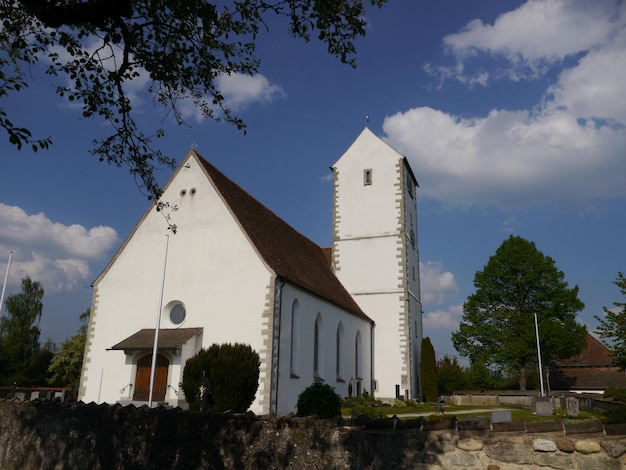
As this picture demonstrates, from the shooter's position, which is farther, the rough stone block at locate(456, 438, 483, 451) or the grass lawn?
the grass lawn

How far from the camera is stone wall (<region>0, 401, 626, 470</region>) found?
210 inches

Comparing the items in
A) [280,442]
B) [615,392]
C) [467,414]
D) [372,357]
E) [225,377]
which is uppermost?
[372,357]

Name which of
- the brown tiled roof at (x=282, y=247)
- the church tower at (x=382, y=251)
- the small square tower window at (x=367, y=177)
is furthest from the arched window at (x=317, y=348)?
the small square tower window at (x=367, y=177)

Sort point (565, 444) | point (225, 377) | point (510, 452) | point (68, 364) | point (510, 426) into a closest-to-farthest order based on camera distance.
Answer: point (565, 444) → point (510, 452) → point (510, 426) → point (225, 377) → point (68, 364)

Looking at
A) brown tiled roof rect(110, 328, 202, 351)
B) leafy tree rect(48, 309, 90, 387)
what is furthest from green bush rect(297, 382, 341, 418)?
leafy tree rect(48, 309, 90, 387)

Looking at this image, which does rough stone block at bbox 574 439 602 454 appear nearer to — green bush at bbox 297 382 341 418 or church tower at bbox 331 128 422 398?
green bush at bbox 297 382 341 418

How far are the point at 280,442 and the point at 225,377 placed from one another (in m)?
10.5

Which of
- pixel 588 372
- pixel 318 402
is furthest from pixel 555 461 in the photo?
pixel 588 372

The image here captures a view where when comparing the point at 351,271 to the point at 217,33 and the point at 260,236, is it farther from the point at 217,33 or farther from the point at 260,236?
the point at 217,33

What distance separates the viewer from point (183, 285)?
70.1 feet

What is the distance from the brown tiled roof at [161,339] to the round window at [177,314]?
1.64 feet

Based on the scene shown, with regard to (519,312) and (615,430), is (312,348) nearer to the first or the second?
(615,430)

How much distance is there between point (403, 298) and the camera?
1218 inches

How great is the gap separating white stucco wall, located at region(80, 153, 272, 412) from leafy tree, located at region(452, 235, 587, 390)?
23.5m
